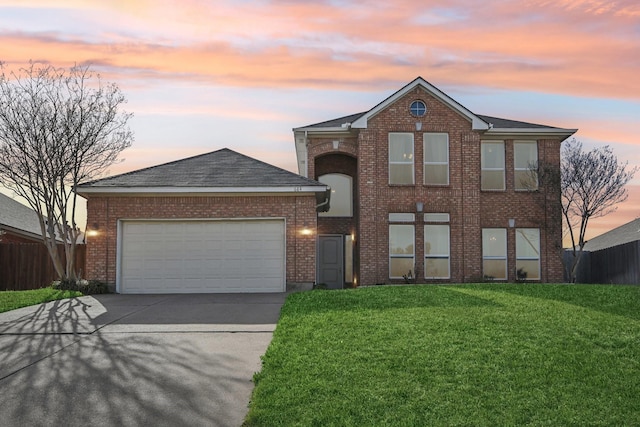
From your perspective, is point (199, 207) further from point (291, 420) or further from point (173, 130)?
point (291, 420)

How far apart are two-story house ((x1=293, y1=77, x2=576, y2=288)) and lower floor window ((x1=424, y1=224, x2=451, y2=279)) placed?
0.04 meters

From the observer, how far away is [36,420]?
6.29m

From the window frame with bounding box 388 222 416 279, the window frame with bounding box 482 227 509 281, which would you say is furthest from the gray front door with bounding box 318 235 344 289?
the window frame with bounding box 482 227 509 281

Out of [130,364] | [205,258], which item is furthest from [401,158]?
[130,364]

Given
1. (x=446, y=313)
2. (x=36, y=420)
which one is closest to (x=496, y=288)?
(x=446, y=313)

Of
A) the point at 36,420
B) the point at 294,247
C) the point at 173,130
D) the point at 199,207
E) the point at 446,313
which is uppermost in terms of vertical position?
the point at 173,130

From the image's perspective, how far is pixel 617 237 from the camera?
31891mm

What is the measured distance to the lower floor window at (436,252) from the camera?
21.6m

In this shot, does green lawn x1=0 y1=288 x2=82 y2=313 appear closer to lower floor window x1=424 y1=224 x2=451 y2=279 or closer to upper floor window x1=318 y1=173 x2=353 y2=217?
upper floor window x1=318 y1=173 x2=353 y2=217

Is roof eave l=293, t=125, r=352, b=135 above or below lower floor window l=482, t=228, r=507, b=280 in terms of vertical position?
above

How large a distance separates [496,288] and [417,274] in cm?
651

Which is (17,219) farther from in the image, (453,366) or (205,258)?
(453,366)

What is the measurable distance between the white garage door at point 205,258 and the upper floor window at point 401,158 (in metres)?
5.89

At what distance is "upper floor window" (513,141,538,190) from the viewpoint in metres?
22.7
